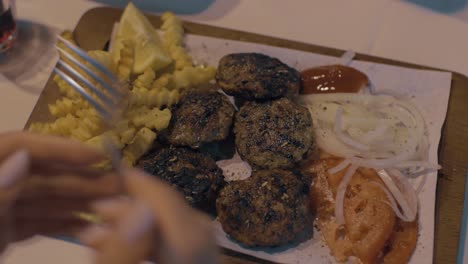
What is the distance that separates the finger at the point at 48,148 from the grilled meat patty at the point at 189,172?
0.93m

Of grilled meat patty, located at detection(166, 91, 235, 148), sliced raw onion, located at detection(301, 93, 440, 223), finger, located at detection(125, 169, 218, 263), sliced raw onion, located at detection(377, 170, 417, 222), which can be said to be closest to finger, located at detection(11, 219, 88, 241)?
finger, located at detection(125, 169, 218, 263)

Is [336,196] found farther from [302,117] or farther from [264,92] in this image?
[264,92]

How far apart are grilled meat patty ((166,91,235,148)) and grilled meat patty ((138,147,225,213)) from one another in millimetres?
60

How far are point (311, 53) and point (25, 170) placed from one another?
172cm

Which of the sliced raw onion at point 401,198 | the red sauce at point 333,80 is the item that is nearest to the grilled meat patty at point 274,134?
the red sauce at point 333,80

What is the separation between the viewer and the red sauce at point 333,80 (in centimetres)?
245

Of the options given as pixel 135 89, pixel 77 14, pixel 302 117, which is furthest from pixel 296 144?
pixel 77 14

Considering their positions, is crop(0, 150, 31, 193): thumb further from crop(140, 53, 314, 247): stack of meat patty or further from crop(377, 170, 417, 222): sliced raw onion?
crop(377, 170, 417, 222): sliced raw onion

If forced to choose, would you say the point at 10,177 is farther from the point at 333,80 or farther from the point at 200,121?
the point at 333,80

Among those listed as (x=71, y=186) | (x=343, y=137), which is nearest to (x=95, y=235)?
(x=71, y=186)

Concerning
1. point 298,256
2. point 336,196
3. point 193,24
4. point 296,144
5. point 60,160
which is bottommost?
point 298,256

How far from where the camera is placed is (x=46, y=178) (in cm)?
116

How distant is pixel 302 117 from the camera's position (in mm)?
2244

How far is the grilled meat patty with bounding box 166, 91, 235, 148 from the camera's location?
7.34 feet
